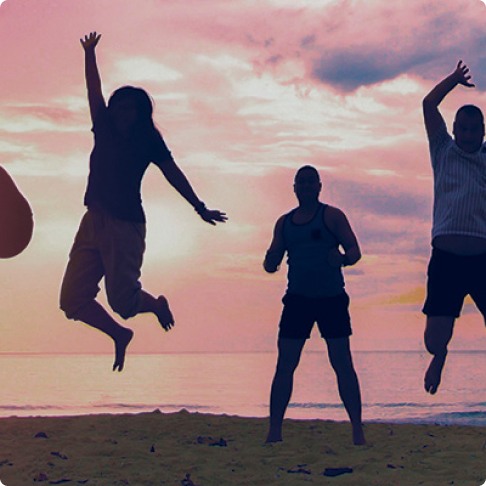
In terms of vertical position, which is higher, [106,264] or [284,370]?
[106,264]

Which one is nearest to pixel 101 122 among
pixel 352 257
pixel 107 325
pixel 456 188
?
pixel 107 325

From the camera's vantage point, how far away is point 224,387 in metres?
26.8

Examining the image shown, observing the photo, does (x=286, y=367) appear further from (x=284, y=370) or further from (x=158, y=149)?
(x=158, y=149)

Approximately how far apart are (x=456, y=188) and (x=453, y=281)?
78 cm

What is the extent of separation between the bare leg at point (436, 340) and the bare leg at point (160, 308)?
221cm

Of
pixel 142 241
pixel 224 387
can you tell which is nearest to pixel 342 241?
pixel 142 241

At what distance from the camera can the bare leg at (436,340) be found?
6.99 meters

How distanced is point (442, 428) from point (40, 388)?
1909 cm

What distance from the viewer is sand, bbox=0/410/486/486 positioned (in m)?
6.96

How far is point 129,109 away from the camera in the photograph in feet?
22.5

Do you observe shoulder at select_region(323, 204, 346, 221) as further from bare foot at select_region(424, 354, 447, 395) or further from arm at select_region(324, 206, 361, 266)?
bare foot at select_region(424, 354, 447, 395)

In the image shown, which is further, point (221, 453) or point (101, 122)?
point (221, 453)

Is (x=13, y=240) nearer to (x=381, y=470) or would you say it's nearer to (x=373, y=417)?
(x=381, y=470)

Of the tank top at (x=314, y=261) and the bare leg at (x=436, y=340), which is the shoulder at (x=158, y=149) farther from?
the bare leg at (x=436, y=340)
